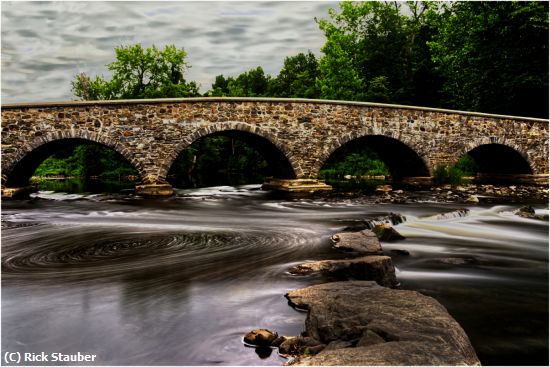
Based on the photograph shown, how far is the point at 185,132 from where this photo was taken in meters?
14.3

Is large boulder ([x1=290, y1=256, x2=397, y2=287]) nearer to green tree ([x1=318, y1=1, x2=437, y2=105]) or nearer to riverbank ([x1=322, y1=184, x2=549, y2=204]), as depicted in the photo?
riverbank ([x1=322, y1=184, x2=549, y2=204])

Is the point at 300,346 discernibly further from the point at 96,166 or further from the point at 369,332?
the point at 96,166

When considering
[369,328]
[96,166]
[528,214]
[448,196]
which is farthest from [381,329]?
[96,166]

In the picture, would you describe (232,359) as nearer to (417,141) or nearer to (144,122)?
(144,122)

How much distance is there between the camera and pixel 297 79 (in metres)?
42.9

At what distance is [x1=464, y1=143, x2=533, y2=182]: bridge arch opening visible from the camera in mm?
19047

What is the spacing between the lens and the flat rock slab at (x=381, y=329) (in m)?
2.44

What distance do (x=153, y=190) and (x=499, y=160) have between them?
15939 millimetres

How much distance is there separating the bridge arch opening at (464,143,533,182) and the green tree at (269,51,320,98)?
15.7 metres

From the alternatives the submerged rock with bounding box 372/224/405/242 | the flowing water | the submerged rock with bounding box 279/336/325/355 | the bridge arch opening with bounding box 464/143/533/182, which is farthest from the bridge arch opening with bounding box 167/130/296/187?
the submerged rock with bounding box 279/336/325/355

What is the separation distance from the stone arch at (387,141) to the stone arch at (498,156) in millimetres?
1620

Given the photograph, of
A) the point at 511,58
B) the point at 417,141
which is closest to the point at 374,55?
the point at 511,58

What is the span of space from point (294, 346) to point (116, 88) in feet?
107

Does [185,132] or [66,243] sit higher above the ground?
[185,132]
